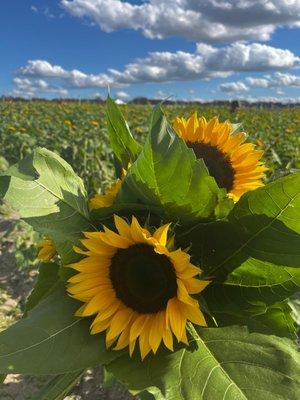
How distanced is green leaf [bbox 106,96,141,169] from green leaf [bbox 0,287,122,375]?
0.82 feet

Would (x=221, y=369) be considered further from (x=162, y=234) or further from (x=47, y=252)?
(x=47, y=252)

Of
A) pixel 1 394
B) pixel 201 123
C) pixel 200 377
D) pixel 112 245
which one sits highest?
pixel 201 123

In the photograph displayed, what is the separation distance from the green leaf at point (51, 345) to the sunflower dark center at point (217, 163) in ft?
1.10

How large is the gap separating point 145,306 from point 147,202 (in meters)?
0.15

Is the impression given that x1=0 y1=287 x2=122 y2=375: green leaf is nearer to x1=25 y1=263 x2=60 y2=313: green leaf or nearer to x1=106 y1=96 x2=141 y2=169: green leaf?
x1=25 y1=263 x2=60 y2=313: green leaf

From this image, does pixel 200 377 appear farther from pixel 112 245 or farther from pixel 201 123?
pixel 201 123

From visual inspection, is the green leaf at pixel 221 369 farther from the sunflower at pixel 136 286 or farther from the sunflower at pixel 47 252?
the sunflower at pixel 47 252

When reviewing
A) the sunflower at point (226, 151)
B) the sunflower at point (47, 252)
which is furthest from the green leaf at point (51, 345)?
the sunflower at point (226, 151)

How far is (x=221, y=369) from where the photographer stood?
0.70m

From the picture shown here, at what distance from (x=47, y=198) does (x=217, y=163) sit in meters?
0.33

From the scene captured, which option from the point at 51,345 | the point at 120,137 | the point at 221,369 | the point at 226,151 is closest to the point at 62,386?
the point at 51,345

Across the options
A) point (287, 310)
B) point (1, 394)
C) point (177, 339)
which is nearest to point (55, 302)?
point (177, 339)

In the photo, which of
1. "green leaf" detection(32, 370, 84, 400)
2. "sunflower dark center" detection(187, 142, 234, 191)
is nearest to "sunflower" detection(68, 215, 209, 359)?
"green leaf" detection(32, 370, 84, 400)

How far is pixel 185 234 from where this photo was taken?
30.5 inches
